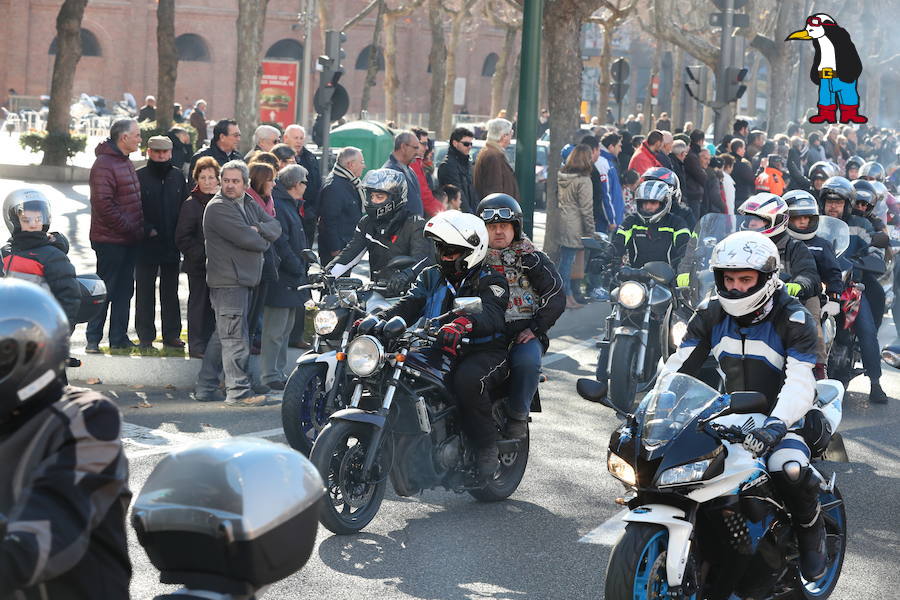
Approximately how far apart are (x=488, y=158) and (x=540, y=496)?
675 cm

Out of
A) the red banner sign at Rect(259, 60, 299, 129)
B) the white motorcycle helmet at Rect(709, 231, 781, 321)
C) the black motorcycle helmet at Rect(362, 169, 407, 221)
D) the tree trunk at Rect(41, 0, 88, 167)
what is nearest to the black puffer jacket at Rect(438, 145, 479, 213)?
the black motorcycle helmet at Rect(362, 169, 407, 221)

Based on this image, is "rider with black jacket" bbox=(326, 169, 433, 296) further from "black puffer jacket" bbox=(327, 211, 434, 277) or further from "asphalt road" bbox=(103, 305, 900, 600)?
"asphalt road" bbox=(103, 305, 900, 600)

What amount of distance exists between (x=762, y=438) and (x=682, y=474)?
44 cm

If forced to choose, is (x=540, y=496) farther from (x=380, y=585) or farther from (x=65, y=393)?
(x=65, y=393)

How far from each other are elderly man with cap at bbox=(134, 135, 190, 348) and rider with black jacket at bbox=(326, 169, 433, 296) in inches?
94.3

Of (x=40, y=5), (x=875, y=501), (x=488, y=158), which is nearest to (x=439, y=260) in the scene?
(x=875, y=501)

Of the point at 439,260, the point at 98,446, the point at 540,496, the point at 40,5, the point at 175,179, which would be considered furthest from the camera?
the point at 40,5

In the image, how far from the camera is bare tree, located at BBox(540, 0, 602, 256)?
747 inches

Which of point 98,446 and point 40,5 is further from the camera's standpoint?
point 40,5

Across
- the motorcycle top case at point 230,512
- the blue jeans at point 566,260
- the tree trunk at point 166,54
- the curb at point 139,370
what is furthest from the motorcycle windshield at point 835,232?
the tree trunk at point 166,54

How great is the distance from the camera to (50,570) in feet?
9.49

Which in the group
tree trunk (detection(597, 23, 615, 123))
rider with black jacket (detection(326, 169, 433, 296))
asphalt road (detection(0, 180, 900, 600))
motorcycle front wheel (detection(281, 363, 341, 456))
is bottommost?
asphalt road (detection(0, 180, 900, 600))

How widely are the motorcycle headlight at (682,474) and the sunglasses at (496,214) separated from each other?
3329mm

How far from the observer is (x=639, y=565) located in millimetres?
4848
